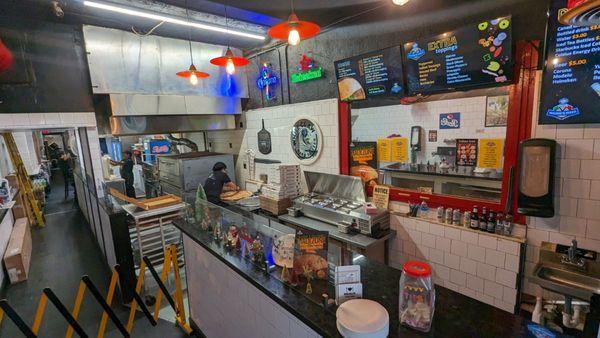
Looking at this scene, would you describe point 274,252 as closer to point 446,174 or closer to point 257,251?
point 257,251

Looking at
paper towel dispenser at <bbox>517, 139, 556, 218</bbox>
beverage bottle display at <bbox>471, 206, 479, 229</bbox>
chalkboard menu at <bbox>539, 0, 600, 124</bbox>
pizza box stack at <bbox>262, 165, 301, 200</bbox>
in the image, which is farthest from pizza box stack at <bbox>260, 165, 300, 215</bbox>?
chalkboard menu at <bbox>539, 0, 600, 124</bbox>

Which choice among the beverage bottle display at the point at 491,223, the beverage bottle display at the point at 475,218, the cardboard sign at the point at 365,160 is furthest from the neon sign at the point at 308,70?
the beverage bottle display at the point at 491,223

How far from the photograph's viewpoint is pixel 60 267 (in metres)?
4.77

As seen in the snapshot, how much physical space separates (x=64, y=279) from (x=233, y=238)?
12.6 ft

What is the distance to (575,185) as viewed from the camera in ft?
7.45

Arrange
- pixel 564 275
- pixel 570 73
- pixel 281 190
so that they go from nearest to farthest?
pixel 570 73 → pixel 564 275 → pixel 281 190

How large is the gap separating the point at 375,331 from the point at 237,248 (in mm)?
1361

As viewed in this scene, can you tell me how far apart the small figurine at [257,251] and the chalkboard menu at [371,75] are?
224 centimetres

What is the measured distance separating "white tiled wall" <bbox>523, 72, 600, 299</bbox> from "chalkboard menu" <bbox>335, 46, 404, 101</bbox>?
49.0 inches

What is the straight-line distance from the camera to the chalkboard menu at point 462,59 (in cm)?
241

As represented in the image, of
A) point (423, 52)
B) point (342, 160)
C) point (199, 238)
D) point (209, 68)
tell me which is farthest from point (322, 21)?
point (199, 238)

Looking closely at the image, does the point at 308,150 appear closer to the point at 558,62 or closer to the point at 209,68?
the point at 209,68

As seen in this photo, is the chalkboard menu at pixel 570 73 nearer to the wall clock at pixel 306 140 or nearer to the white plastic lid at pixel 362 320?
the white plastic lid at pixel 362 320

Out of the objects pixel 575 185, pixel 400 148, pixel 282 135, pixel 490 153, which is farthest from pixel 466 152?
pixel 282 135
